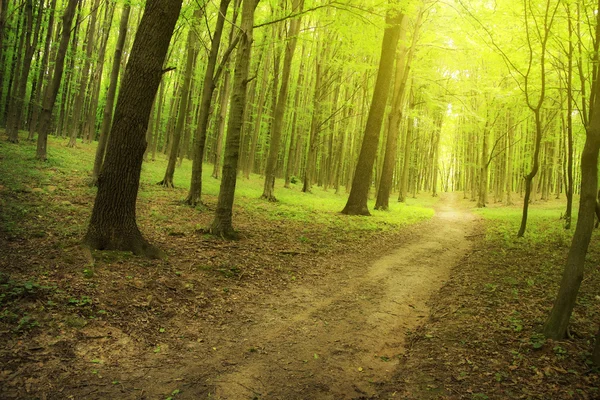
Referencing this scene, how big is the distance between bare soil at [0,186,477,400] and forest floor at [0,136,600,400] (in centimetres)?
2

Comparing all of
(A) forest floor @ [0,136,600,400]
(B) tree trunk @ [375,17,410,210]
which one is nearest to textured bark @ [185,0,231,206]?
(A) forest floor @ [0,136,600,400]

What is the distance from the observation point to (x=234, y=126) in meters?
8.05

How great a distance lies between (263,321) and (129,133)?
376 cm

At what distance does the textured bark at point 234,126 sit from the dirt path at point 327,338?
2.93 metres

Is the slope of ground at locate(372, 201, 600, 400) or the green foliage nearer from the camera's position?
the slope of ground at locate(372, 201, 600, 400)

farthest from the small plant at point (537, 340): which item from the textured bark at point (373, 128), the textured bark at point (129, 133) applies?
the textured bark at point (373, 128)

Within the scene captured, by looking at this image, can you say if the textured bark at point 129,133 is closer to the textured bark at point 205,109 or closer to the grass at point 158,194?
the grass at point 158,194

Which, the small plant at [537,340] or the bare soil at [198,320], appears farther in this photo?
the small plant at [537,340]

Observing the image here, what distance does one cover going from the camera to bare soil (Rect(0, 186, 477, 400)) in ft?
11.1

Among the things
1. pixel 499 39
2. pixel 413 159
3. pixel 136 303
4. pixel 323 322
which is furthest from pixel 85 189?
pixel 413 159

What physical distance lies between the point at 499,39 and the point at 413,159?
1039 inches

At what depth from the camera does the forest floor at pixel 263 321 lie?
3.45m

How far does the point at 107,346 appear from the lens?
12.4 feet

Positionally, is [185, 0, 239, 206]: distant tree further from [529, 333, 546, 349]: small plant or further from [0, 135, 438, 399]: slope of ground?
[529, 333, 546, 349]: small plant
